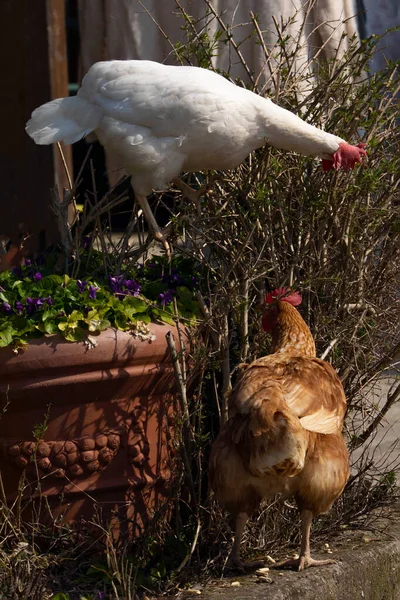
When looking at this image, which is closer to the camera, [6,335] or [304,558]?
[6,335]

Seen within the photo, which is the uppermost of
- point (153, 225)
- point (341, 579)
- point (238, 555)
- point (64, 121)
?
point (64, 121)

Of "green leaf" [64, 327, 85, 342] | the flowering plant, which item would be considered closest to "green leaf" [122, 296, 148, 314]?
the flowering plant

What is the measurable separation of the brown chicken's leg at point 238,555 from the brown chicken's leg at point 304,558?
0.32ft

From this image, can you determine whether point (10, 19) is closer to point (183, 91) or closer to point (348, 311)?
point (183, 91)

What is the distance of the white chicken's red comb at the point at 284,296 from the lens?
11.7 feet

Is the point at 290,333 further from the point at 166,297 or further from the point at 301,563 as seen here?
the point at 301,563

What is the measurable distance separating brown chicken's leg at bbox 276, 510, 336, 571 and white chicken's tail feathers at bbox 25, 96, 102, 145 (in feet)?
5.41

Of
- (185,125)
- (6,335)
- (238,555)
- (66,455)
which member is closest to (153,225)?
(185,125)

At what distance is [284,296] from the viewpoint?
3.58 m

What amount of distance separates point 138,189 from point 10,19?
3032 millimetres

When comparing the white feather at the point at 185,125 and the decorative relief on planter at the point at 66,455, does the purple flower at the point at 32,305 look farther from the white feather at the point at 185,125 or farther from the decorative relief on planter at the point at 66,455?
the white feather at the point at 185,125

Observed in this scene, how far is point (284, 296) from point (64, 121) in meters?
1.12

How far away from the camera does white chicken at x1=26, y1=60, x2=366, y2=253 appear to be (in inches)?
143

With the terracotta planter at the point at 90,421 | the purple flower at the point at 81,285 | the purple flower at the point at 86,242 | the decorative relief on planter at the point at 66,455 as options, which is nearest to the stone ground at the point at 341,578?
the terracotta planter at the point at 90,421
